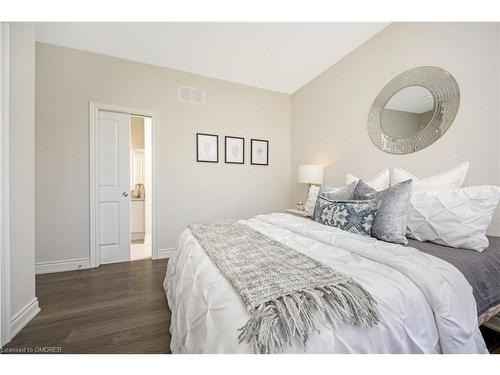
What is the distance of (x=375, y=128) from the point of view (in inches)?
95.3

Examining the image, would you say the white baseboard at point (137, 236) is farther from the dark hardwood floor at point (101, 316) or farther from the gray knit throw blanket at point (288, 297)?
the gray knit throw blanket at point (288, 297)

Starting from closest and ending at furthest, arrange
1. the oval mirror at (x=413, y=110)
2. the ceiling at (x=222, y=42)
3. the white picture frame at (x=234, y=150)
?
the oval mirror at (x=413, y=110) < the ceiling at (x=222, y=42) < the white picture frame at (x=234, y=150)

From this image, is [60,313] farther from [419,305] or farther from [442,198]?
[442,198]

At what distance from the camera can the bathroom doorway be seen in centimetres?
413

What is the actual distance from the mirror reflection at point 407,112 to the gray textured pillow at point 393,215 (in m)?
0.89

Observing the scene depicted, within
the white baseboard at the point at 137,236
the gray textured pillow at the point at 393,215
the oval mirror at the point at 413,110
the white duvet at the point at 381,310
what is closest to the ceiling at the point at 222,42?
the oval mirror at the point at 413,110

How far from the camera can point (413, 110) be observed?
6.86ft

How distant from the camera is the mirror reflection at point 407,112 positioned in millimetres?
1976

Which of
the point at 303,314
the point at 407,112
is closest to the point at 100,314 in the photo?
the point at 303,314

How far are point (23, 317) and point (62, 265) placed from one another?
115 cm

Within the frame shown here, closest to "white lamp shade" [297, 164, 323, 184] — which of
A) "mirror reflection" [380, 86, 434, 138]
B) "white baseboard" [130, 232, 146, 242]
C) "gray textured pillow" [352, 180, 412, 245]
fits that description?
"mirror reflection" [380, 86, 434, 138]

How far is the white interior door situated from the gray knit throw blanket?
2262mm

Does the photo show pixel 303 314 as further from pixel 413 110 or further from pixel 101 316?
pixel 413 110
